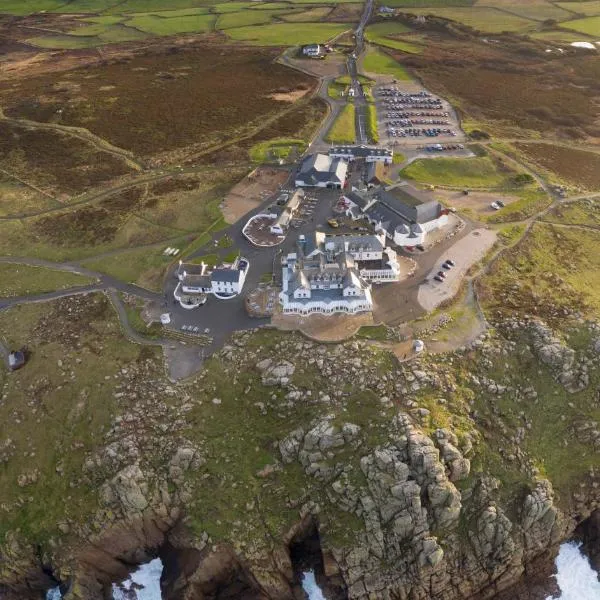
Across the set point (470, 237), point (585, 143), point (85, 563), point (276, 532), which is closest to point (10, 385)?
point (85, 563)

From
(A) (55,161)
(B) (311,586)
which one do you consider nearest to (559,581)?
(B) (311,586)

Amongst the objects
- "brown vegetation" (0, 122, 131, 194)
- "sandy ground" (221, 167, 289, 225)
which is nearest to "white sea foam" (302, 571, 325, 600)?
"sandy ground" (221, 167, 289, 225)

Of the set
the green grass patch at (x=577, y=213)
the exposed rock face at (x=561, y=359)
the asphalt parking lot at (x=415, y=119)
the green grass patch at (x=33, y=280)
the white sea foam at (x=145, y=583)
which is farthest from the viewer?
the asphalt parking lot at (x=415, y=119)

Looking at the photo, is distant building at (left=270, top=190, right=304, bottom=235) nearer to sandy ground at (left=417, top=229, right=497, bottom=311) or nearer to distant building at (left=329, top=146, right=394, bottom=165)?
distant building at (left=329, top=146, right=394, bottom=165)

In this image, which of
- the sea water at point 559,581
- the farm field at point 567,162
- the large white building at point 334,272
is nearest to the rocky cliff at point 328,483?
the sea water at point 559,581

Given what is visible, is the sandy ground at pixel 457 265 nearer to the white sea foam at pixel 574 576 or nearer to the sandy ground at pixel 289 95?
the white sea foam at pixel 574 576

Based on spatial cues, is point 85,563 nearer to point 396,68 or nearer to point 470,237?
point 470,237
